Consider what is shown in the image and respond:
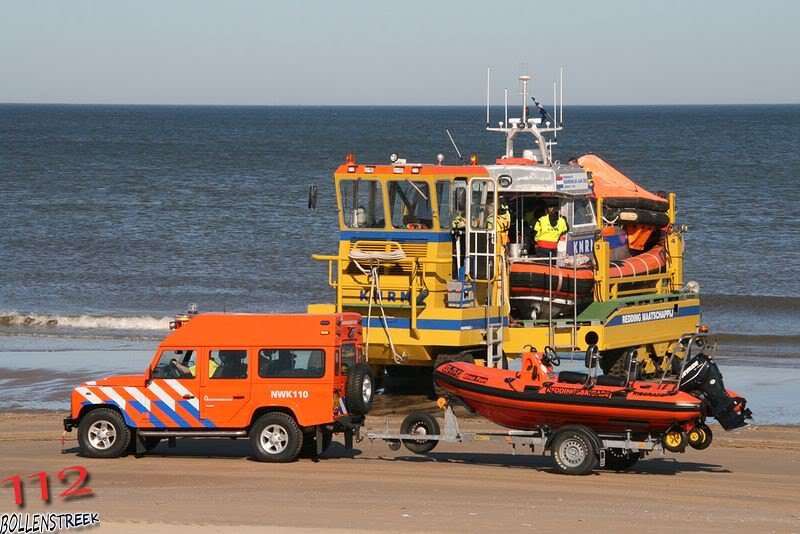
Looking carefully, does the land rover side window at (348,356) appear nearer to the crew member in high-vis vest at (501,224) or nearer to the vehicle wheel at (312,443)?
the vehicle wheel at (312,443)

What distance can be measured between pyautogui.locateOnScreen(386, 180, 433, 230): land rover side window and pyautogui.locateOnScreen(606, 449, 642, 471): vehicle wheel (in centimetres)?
520

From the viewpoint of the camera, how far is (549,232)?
20609 mm

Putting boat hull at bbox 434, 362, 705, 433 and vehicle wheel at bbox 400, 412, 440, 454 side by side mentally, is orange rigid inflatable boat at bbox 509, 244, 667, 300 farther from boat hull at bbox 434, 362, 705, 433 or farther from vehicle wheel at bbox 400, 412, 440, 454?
vehicle wheel at bbox 400, 412, 440, 454

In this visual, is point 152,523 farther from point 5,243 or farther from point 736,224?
point 736,224

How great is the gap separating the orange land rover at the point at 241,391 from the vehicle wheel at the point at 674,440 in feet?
11.1

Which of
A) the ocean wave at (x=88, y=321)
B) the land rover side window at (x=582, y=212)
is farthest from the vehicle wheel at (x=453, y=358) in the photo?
the ocean wave at (x=88, y=321)

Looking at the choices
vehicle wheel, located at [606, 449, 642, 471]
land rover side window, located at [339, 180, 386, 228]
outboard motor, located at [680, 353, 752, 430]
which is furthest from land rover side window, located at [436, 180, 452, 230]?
outboard motor, located at [680, 353, 752, 430]

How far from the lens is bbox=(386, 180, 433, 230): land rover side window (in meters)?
19.8

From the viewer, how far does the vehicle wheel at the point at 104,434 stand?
15992 mm

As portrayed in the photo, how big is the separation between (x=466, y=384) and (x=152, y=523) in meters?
4.36

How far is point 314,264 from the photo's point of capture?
42344 mm

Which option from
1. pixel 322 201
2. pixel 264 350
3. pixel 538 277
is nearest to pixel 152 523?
pixel 264 350

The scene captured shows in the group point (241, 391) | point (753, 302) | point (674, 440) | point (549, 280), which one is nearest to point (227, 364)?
point (241, 391)

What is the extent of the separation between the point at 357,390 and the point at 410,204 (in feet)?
15.0
